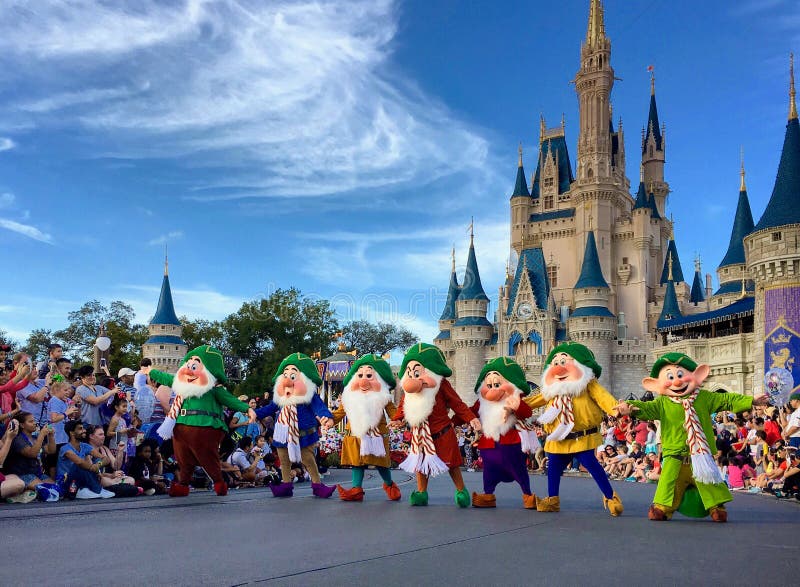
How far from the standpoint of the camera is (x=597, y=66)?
53.9m

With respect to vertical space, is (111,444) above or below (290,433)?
below

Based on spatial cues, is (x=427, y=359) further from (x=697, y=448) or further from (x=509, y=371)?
(x=697, y=448)

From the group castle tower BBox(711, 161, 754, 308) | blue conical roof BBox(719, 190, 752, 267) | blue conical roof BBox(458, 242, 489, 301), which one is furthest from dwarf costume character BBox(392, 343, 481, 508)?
blue conical roof BBox(458, 242, 489, 301)

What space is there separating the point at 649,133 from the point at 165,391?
55341 millimetres

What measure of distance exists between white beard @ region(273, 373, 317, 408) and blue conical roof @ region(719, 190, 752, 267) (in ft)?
108

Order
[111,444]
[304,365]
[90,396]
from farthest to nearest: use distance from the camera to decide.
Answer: [111,444], [90,396], [304,365]

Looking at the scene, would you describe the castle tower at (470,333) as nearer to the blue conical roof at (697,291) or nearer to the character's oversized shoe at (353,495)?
the blue conical roof at (697,291)

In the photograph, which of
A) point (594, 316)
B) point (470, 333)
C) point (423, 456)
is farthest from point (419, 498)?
point (470, 333)

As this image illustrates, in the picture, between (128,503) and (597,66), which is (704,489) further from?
(597,66)

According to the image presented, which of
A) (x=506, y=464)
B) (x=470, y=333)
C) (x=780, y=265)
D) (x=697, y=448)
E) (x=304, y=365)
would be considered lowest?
(x=506, y=464)

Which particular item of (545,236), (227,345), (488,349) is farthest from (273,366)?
(545,236)

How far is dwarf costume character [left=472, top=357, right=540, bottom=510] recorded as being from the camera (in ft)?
24.9

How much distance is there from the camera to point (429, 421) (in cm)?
773

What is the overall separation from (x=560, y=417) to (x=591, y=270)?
4271cm
